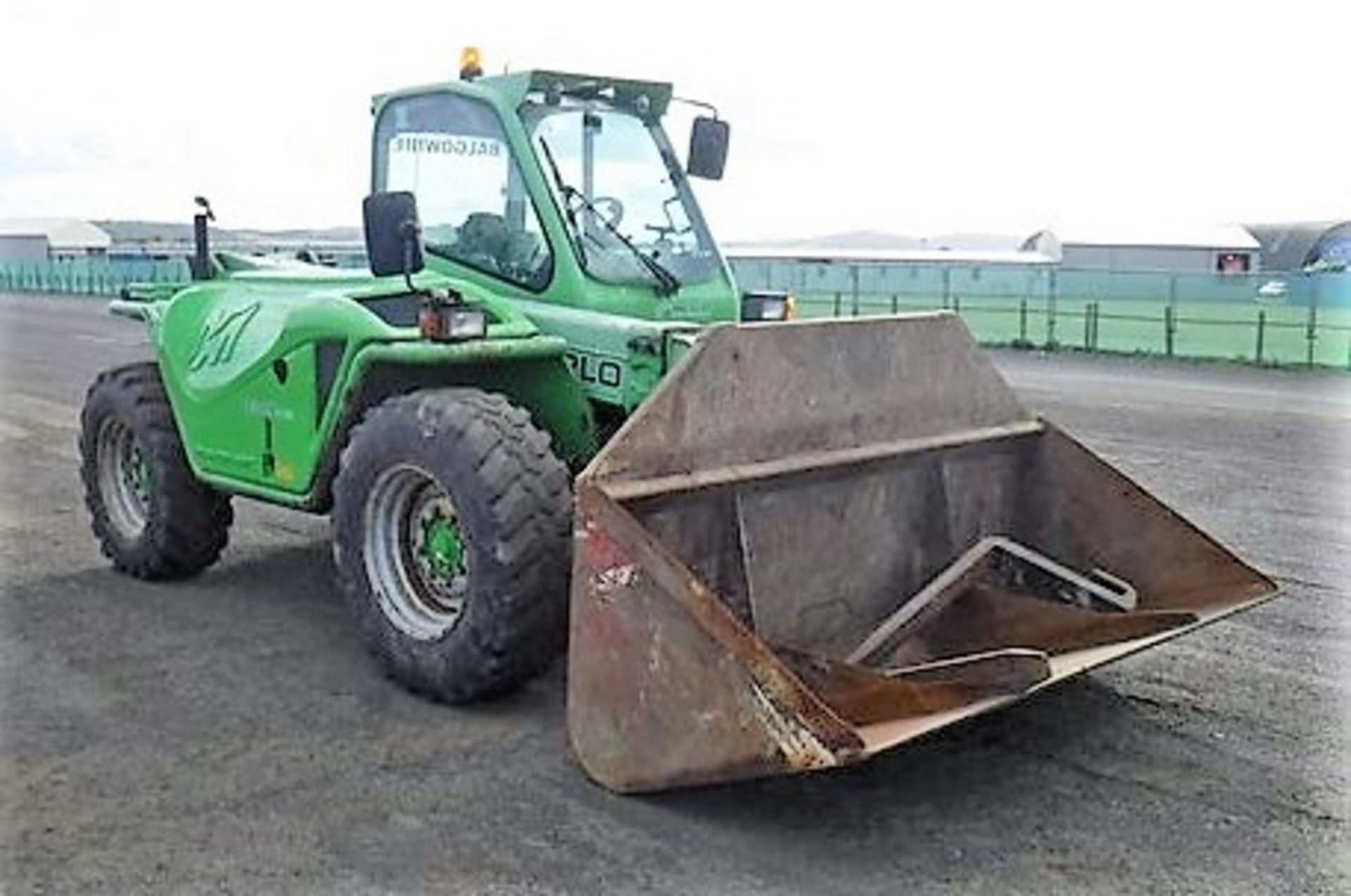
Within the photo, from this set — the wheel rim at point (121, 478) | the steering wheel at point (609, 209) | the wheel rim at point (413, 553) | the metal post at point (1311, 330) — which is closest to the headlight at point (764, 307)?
the steering wheel at point (609, 209)

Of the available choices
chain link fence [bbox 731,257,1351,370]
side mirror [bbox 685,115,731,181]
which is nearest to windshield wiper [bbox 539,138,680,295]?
side mirror [bbox 685,115,731,181]

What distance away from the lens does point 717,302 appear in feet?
19.2

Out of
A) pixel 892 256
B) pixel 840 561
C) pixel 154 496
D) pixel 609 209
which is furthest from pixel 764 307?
pixel 892 256

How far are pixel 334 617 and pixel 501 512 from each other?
1760 mm

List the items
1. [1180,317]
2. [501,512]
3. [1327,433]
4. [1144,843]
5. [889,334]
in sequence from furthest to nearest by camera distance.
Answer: [1180,317]
[1327,433]
[889,334]
[501,512]
[1144,843]

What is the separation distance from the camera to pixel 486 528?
455 centimetres

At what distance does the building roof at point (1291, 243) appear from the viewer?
40625 mm

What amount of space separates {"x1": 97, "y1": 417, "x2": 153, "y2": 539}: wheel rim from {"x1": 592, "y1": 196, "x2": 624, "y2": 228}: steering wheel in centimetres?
248

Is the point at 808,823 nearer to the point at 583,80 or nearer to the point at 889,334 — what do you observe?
the point at 889,334

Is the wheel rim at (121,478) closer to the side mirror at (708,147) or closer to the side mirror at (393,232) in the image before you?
the side mirror at (393,232)

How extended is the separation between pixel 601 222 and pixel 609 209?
0.13 metres

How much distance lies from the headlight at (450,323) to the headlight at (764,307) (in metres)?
1.42

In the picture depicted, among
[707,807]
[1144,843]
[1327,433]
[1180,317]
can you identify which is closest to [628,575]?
[707,807]

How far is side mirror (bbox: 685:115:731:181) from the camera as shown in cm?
614
